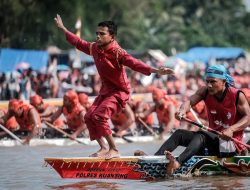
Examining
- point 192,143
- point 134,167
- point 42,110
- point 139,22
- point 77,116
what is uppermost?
point 139,22

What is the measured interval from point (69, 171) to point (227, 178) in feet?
6.80

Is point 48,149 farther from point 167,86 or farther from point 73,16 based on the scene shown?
point 73,16

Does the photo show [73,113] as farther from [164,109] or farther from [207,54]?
[207,54]

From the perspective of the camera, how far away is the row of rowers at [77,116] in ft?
58.3

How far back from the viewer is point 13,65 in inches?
1388

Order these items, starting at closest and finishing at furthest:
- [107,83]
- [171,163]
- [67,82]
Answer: [171,163]
[107,83]
[67,82]

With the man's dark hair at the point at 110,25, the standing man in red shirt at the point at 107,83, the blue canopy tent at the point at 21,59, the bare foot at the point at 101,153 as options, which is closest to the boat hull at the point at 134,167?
the standing man in red shirt at the point at 107,83

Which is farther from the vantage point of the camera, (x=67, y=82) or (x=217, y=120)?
(x=67, y=82)

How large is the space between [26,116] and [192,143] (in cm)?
748

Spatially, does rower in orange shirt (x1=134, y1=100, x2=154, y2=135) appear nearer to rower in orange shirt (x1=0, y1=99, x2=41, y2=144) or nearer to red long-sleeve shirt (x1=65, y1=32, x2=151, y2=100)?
rower in orange shirt (x1=0, y1=99, x2=41, y2=144)

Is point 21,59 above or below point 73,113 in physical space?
above

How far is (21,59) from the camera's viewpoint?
35.5 m

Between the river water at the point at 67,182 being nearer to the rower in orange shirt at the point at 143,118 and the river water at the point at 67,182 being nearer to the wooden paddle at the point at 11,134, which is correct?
the wooden paddle at the point at 11,134

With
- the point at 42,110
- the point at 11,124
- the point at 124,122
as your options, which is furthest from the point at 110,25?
the point at 42,110
